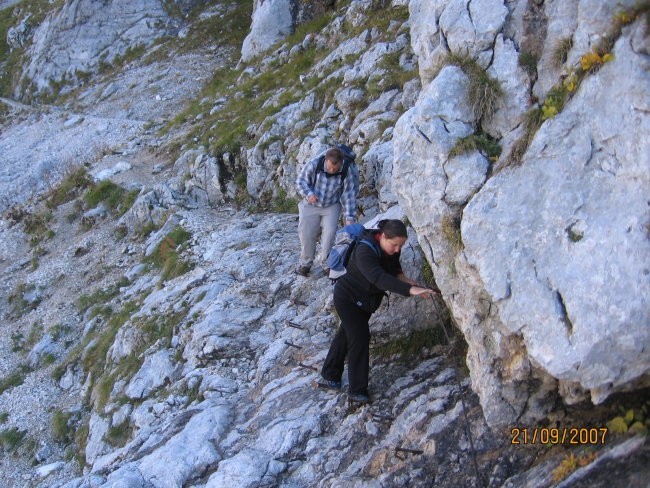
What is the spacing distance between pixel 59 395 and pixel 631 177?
12.8 m

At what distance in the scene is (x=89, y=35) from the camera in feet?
130

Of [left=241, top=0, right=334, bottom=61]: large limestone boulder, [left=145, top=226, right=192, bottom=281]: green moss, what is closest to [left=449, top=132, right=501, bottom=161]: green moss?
[left=145, top=226, right=192, bottom=281]: green moss

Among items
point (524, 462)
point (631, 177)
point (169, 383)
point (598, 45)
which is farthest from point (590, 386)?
point (169, 383)

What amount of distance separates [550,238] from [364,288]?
2.37 m

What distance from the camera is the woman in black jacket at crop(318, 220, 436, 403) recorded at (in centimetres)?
679

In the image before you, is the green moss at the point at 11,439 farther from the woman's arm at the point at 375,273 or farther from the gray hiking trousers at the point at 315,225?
the woman's arm at the point at 375,273

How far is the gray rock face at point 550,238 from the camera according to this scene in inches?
202

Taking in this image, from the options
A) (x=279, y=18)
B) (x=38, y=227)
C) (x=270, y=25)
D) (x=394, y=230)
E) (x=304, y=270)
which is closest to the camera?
(x=394, y=230)

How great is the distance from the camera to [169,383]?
436 inches

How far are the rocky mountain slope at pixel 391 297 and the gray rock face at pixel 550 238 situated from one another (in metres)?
0.02

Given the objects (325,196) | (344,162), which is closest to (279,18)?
(325,196)

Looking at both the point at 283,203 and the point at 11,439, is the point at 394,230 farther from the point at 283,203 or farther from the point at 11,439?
the point at 11,439

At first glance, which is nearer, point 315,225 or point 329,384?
point 329,384
